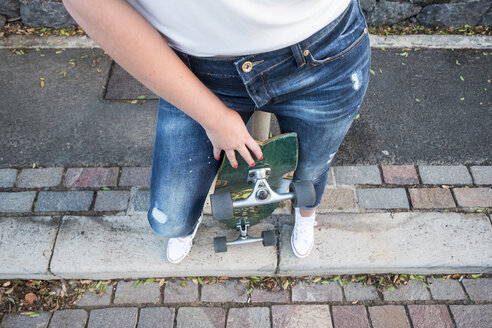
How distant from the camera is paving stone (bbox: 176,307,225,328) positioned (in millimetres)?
2137

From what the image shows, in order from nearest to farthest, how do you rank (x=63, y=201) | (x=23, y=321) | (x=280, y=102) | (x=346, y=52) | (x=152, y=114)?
(x=346, y=52) → (x=280, y=102) → (x=23, y=321) → (x=63, y=201) → (x=152, y=114)

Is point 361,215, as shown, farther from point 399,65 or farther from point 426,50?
point 426,50

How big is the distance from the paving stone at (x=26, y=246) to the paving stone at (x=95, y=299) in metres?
0.25

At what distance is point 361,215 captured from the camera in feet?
8.00

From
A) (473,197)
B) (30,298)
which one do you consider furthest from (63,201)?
→ (473,197)

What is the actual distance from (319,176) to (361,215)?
78 centimetres

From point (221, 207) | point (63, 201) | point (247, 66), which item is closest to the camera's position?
point (247, 66)

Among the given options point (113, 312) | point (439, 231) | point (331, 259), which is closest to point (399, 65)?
point (439, 231)

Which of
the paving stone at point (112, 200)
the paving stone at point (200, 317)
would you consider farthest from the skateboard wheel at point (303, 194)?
the paving stone at point (112, 200)

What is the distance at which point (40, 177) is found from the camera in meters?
2.59

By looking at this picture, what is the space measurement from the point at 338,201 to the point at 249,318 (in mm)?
963

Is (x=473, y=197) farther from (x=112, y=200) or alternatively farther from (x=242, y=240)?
(x=112, y=200)

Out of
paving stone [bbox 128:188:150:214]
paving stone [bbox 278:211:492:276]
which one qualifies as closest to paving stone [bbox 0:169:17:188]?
paving stone [bbox 128:188:150:214]

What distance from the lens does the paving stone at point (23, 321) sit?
6.99 ft
